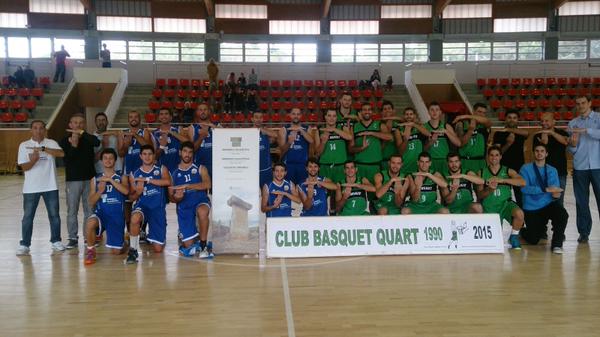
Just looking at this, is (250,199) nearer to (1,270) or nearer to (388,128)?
(388,128)

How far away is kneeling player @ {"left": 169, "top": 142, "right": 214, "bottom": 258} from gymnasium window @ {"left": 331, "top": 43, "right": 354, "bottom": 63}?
742 inches

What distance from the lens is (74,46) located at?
75.3 feet

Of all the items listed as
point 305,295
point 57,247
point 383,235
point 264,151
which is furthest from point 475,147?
point 57,247

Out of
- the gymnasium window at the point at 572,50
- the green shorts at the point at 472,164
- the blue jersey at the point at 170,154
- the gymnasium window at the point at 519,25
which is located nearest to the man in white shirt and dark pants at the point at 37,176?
the blue jersey at the point at 170,154

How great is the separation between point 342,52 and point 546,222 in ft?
61.1

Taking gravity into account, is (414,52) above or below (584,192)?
above

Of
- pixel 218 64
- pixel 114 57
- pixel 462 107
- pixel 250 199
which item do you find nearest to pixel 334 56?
pixel 218 64

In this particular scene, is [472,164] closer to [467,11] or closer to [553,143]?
[553,143]

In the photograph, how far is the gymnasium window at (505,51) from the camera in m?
24.0

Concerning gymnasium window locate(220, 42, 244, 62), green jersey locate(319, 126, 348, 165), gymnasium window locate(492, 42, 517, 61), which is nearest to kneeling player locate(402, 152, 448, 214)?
green jersey locate(319, 126, 348, 165)

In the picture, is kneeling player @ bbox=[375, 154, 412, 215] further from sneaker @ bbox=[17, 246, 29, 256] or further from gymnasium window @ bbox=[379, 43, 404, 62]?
gymnasium window @ bbox=[379, 43, 404, 62]

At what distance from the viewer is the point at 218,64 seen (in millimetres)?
23016

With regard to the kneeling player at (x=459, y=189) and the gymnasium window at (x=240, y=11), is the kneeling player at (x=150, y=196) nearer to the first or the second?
the kneeling player at (x=459, y=189)

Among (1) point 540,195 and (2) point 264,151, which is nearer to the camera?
(1) point 540,195
